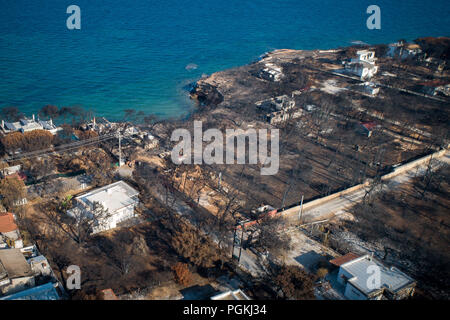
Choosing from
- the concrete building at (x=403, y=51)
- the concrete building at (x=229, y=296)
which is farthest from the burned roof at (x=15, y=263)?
the concrete building at (x=403, y=51)

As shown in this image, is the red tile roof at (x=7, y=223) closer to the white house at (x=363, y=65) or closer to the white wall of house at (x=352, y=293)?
the white wall of house at (x=352, y=293)

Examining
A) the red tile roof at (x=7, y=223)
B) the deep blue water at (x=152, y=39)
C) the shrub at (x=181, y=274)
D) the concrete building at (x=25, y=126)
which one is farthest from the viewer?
the deep blue water at (x=152, y=39)

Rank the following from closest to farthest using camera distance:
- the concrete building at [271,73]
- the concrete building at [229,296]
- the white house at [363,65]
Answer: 1. the concrete building at [229,296]
2. the concrete building at [271,73]
3. the white house at [363,65]

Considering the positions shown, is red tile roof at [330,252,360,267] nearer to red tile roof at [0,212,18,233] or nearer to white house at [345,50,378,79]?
red tile roof at [0,212,18,233]

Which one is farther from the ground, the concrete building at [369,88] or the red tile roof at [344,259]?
the concrete building at [369,88]

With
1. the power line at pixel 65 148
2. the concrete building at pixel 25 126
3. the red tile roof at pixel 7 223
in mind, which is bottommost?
the red tile roof at pixel 7 223

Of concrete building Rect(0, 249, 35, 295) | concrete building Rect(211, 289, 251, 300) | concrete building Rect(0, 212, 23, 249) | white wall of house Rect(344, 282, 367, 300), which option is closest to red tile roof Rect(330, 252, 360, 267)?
white wall of house Rect(344, 282, 367, 300)

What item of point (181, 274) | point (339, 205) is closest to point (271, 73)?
point (339, 205)
